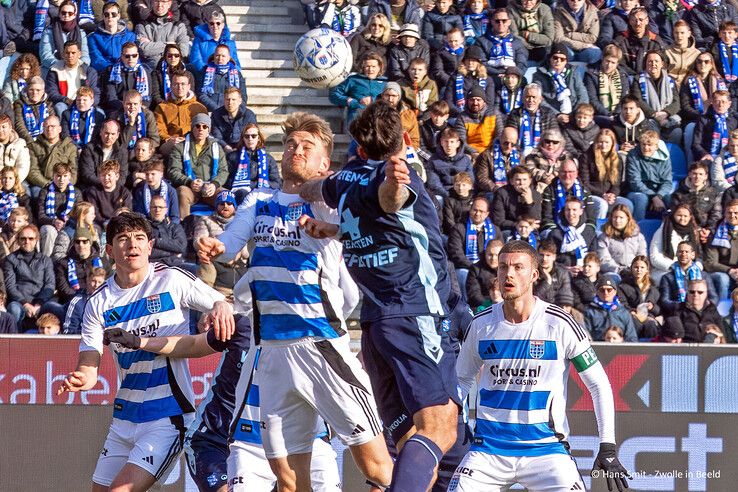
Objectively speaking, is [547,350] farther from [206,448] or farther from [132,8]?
[132,8]

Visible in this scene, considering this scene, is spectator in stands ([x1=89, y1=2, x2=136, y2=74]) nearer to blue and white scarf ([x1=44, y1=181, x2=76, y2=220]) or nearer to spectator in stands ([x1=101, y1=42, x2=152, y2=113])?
spectator in stands ([x1=101, y1=42, x2=152, y2=113])

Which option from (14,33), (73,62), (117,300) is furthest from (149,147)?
(117,300)

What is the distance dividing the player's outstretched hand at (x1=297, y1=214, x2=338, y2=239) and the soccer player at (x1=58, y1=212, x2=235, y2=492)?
1143 mm

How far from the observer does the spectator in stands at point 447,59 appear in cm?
1730

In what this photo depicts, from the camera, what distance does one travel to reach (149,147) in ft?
50.8

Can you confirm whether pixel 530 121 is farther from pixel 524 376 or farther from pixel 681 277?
pixel 524 376

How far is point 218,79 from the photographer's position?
55.0 ft

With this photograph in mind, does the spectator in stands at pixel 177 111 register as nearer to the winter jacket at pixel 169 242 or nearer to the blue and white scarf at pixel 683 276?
the winter jacket at pixel 169 242

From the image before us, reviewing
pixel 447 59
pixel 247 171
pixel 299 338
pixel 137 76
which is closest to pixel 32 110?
pixel 137 76

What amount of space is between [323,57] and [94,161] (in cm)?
311

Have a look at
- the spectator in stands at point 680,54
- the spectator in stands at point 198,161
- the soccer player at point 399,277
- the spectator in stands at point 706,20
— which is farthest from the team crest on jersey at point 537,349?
the spectator in stands at point 706,20

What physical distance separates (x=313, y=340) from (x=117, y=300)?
5.03 ft

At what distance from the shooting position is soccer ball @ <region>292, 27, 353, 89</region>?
16609 mm

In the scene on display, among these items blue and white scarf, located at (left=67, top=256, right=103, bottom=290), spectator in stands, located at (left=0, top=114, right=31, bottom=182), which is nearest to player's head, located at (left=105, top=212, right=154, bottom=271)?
blue and white scarf, located at (left=67, top=256, right=103, bottom=290)
